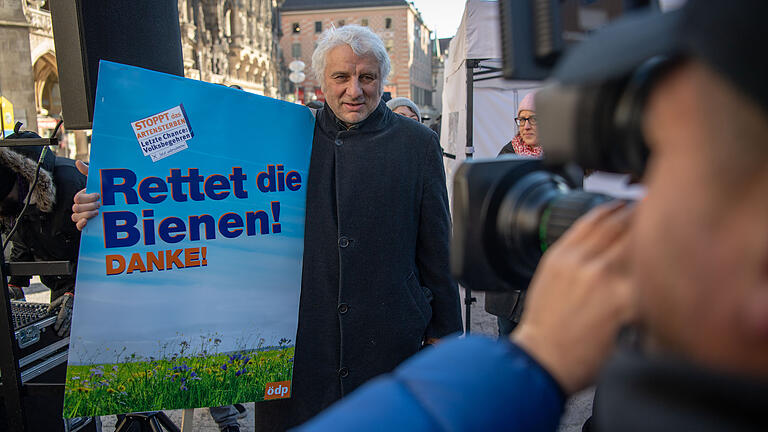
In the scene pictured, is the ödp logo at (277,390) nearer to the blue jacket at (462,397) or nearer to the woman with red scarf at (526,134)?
the blue jacket at (462,397)

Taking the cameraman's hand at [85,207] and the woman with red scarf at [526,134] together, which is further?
the woman with red scarf at [526,134]

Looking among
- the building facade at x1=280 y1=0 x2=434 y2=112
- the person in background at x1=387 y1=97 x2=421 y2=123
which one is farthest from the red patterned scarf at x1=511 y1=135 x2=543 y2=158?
the building facade at x1=280 y1=0 x2=434 y2=112

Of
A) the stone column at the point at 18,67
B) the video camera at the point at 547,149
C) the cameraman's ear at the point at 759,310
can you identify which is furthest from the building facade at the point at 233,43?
the cameraman's ear at the point at 759,310

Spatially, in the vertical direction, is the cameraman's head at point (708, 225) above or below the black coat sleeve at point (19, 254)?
above

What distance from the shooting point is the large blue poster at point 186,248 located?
1697mm

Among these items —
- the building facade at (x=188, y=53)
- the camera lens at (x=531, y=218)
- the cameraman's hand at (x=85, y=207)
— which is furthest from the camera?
the building facade at (x=188, y=53)

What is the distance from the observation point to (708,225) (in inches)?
13.6

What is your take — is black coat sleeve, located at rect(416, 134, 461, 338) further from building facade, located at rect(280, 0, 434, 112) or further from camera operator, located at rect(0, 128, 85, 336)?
building facade, located at rect(280, 0, 434, 112)

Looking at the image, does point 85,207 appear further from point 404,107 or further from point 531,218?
point 404,107

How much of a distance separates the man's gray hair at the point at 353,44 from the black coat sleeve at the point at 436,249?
0.38 m

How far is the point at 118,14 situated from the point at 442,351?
1974mm

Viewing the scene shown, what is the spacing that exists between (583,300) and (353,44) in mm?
1759

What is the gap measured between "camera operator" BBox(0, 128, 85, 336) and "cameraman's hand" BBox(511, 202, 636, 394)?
2.53m

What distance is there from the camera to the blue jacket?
0.48 m
